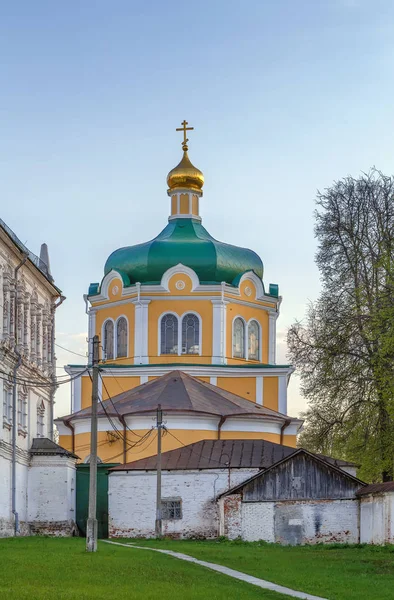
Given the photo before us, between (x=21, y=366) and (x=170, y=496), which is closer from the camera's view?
(x=21, y=366)

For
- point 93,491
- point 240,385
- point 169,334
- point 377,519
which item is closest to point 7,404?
point 93,491

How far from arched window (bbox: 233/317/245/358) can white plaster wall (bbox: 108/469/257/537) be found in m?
12.8

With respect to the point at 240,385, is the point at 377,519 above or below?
below

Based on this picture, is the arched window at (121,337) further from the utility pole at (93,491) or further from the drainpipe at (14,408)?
the utility pole at (93,491)

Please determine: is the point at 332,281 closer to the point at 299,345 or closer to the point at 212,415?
the point at 299,345

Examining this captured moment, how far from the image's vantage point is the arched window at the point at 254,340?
48.2 metres

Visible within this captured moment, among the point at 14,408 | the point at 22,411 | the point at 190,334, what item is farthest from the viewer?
the point at 190,334

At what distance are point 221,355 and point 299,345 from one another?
9825 mm

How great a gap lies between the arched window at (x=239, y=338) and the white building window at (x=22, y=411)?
1474 centimetres

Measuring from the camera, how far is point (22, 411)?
34.1m

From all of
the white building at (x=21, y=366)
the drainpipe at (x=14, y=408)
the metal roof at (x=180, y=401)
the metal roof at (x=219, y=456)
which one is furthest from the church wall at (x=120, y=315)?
the drainpipe at (x=14, y=408)

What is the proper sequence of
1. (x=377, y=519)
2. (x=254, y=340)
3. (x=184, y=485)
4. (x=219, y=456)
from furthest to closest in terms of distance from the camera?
(x=254, y=340) < (x=219, y=456) < (x=184, y=485) < (x=377, y=519)

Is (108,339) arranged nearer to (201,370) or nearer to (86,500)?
(201,370)

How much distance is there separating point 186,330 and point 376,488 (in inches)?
720
